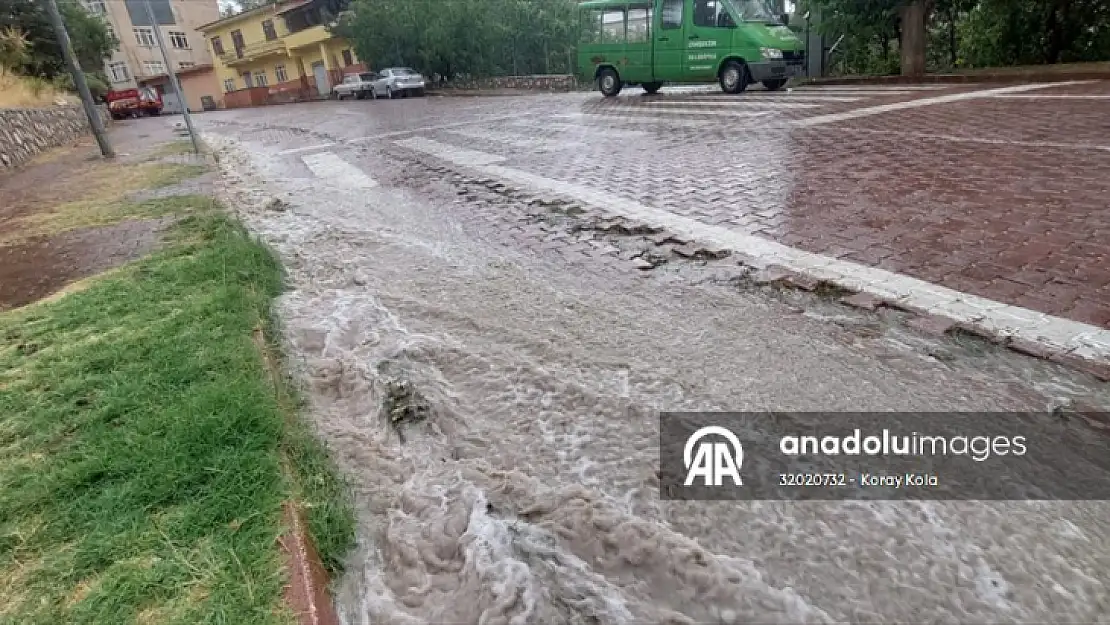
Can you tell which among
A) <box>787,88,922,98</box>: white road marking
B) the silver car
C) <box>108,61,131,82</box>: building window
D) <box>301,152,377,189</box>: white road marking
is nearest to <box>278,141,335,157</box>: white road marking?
<box>301,152,377,189</box>: white road marking

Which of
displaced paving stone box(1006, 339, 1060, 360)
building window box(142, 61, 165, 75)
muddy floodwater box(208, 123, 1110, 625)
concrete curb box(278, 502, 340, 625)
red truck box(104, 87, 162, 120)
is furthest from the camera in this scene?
building window box(142, 61, 165, 75)

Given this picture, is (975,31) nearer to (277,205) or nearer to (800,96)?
(800,96)

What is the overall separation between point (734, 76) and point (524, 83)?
13.9m

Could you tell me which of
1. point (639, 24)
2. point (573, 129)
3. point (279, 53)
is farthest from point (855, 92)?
point (279, 53)

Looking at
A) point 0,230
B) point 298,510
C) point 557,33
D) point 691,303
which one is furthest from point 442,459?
point 557,33

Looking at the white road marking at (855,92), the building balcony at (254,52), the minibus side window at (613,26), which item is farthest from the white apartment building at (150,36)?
the white road marking at (855,92)

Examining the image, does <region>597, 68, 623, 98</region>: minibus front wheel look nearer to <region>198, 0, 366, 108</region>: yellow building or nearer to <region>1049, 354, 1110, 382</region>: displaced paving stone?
<region>1049, 354, 1110, 382</region>: displaced paving stone

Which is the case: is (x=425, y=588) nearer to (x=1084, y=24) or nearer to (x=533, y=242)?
(x=533, y=242)

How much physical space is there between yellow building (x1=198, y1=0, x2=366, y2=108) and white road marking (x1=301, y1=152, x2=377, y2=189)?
30993 mm

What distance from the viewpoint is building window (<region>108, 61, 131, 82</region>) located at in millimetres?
54875

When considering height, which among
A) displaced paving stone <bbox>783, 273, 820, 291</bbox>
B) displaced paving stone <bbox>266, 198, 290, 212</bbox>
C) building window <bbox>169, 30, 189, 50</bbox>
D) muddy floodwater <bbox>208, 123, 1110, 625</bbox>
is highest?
building window <bbox>169, 30, 189, 50</bbox>

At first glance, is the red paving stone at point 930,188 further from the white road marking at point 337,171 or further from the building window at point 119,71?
the building window at point 119,71

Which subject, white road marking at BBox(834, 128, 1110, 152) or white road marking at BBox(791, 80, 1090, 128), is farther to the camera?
white road marking at BBox(791, 80, 1090, 128)

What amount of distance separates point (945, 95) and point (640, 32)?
7767 millimetres
